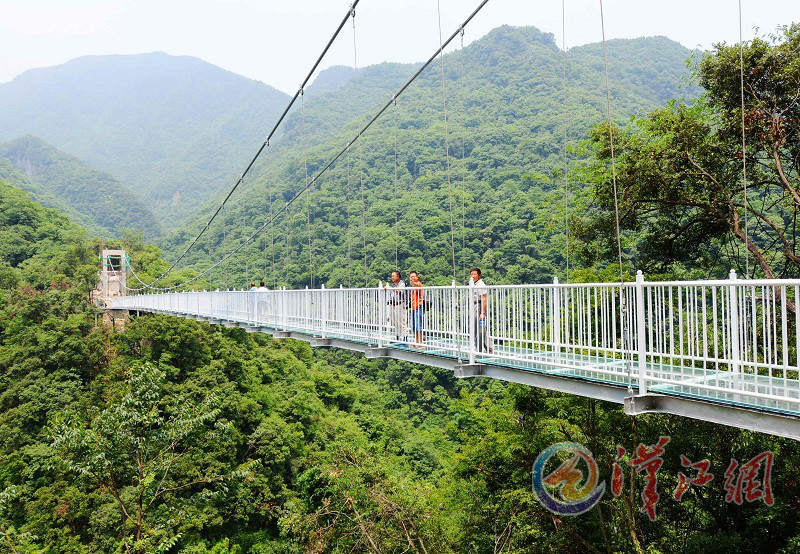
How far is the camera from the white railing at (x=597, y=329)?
3.33 meters

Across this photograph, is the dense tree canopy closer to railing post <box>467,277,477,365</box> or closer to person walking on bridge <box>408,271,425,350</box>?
person walking on bridge <box>408,271,425,350</box>

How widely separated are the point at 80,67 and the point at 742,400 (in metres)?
158

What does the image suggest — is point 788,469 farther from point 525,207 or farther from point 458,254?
point 458,254

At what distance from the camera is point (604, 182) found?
1102 centimetres

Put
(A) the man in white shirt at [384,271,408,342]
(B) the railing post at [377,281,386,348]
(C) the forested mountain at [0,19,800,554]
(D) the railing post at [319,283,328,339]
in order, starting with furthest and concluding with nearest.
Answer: (C) the forested mountain at [0,19,800,554] → (D) the railing post at [319,283,328,339] → (B) the railing post at [377,281,386,348] → (A) the man in white shirt at [384,271,408,342]

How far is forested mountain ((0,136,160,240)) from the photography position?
2232 inches

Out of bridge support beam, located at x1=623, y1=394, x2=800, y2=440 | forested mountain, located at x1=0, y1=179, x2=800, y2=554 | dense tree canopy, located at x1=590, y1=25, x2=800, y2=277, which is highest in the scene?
dense tree canopy, located at x1=590, y1=25, x2=800, y2=277

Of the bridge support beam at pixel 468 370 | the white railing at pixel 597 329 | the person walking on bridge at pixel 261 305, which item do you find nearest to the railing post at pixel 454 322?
the white railing at pixel 597 329

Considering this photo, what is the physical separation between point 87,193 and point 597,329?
210 ft

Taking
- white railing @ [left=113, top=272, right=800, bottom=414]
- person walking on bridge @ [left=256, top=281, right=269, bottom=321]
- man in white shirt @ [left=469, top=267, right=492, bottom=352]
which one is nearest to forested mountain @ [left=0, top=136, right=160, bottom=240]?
person walking on bridge @ [left=256, top=281, right=269, bottom=321]

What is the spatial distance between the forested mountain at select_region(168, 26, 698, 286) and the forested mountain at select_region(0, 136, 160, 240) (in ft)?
43.1

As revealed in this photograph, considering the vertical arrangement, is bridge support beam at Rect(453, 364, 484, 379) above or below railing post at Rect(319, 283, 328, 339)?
below

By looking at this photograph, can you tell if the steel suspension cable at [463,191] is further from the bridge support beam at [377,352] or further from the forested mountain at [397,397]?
the bridge support beam at [377,352]
